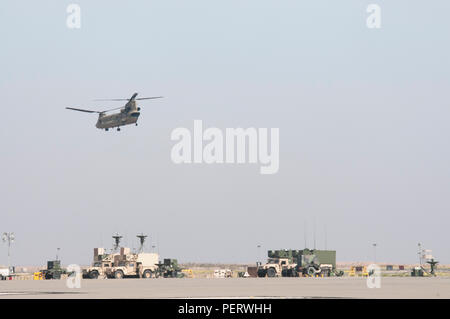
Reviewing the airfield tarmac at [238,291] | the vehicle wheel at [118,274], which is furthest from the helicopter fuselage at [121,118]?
the airfield tarmac at [238,291]

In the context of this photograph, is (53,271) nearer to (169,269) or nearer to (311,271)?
(169,269)

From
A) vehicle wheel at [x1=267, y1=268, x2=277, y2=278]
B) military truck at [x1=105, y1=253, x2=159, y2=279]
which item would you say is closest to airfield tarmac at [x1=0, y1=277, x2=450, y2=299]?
military truck at [x1=105, y1=253, x2=159, y2=279]

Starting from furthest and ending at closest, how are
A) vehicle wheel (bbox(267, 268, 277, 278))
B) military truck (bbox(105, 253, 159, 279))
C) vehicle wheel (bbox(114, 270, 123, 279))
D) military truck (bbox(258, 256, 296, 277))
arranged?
military truck (bbox(258, 256, 296, 277))
vehicle wheel (bbox(267, 268, 277, 278))
military truck (bbox(105, 253, 159, 279))
vehicle wheel (bbox(114, 270, 123, 279))

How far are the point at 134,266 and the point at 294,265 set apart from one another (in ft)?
55.1

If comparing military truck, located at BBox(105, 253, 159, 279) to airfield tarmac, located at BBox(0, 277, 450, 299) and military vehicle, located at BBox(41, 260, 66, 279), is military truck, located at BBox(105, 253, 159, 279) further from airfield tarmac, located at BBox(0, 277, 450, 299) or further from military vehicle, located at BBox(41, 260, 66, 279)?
airfield tarmac, located at BBox(0, 277, 450, 299)

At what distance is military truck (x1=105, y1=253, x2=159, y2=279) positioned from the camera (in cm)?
7425

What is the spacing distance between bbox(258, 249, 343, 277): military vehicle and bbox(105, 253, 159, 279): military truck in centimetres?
1097

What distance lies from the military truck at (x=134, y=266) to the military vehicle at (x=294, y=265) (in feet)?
36.0

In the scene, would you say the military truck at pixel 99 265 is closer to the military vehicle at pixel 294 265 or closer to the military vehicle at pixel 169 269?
the military vehicle at pixel 169 269

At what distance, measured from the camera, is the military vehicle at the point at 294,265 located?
79875 millimetres
